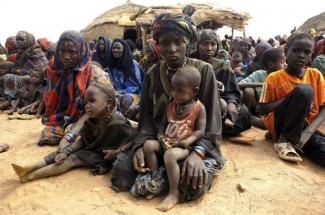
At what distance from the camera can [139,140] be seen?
115 inches

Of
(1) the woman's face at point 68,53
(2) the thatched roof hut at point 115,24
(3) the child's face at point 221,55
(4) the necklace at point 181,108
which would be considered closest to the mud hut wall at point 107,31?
(2) the thatched roof hut at point 115,24

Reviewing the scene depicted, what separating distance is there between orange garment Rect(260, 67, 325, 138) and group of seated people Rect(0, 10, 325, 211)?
0.01 meters

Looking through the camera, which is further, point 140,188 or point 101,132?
point 101,132

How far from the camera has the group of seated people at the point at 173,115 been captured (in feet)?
8.75

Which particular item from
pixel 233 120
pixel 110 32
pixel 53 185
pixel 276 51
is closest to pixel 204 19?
pixel 110 32

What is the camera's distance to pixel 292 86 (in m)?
3.49

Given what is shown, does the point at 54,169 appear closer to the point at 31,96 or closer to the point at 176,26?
the point at 176,26

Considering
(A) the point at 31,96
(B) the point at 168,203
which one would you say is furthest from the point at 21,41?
(B) the point at 168,203

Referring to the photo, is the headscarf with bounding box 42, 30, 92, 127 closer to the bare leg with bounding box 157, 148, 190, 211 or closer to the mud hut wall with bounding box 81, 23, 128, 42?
the bare leg with bounding box 157, 148, 190, 211

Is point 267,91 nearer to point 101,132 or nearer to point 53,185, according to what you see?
point 101,132

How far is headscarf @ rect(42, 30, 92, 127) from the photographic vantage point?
392cm

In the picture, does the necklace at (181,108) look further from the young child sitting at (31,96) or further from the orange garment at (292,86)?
the young child sitting at (31,96)

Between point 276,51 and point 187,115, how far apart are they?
2311 mm

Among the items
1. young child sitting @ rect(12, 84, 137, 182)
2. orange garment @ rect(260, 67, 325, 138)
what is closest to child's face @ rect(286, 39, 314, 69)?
orange garment @ rect(260, 67, 325, 138)
